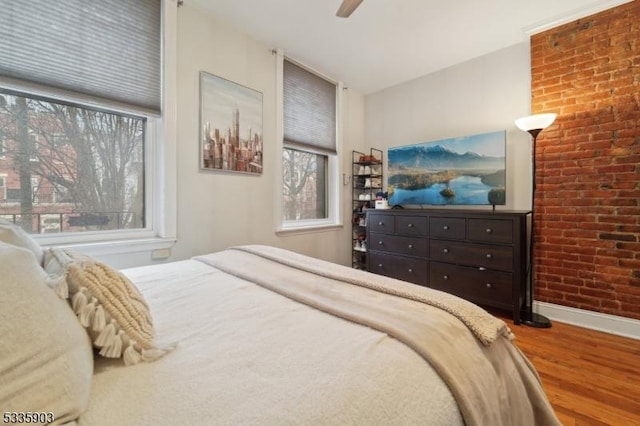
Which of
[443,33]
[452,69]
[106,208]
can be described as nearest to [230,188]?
[106,208]

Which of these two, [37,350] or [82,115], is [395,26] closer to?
[82,115]

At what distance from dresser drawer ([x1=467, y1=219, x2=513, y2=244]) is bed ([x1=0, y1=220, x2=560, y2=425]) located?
1678 millimetres

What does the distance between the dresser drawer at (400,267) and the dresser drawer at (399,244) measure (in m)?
0.06

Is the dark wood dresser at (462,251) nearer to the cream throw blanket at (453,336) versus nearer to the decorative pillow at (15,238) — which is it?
the cream throw blanket at (453,336)

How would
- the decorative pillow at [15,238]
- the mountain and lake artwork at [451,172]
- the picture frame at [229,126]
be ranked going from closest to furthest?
the decorative pillow at [15,238] < the picture frame at [229,126] < the mountain and lake artwork at [451,172]

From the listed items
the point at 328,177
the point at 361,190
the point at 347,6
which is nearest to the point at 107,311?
the point at 347,6

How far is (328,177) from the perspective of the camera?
149 inches

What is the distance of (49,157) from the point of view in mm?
1811

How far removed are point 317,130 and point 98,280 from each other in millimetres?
3033

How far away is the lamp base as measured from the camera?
92.9 inches

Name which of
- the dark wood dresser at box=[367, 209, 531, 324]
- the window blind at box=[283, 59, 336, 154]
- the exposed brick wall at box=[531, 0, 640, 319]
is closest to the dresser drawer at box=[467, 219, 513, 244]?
the dark wood dresser at box=[367, 209, 531, 324]

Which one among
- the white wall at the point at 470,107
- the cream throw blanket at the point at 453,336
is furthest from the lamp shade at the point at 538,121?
the cream throw blanket at the point at 453,336

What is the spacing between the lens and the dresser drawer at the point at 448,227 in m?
2.61

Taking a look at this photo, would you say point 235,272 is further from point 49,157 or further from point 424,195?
point 424,195
